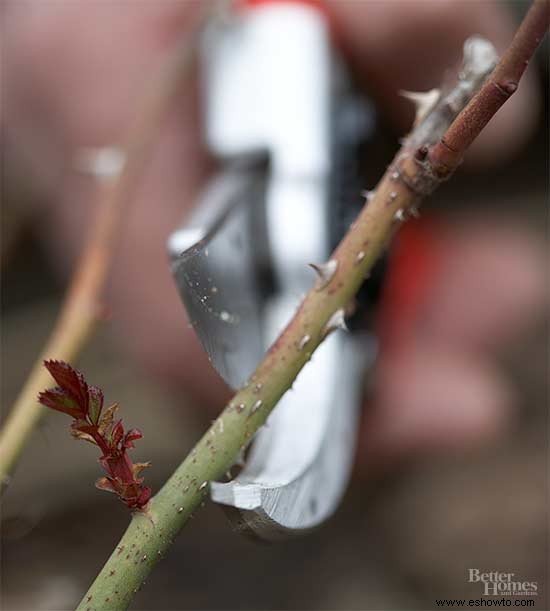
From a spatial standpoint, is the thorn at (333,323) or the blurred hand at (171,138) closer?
the thorn at (333,323)

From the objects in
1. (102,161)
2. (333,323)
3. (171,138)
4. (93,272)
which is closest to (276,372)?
(333,323)

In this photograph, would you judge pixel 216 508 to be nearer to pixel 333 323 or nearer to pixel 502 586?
pixel 502 586

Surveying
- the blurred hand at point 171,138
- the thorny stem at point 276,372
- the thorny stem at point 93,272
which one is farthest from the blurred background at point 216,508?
the thorny stem at point 276,372

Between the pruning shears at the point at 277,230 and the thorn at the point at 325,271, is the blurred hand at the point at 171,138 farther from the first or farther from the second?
the thorn at the point at 325,271

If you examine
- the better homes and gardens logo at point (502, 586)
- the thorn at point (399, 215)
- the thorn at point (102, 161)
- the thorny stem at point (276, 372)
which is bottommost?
the thorny stem at point (276, 372)

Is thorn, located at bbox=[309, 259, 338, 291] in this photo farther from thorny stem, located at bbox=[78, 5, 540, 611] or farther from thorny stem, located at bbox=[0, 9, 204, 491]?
thorny stem, located at bbox=[0, 9, 204, 491]

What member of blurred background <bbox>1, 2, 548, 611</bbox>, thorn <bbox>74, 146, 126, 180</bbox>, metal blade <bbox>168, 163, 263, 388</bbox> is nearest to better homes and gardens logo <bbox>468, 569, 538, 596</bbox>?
blurred background <bbox>1, 2, 548, 611</bbox>
